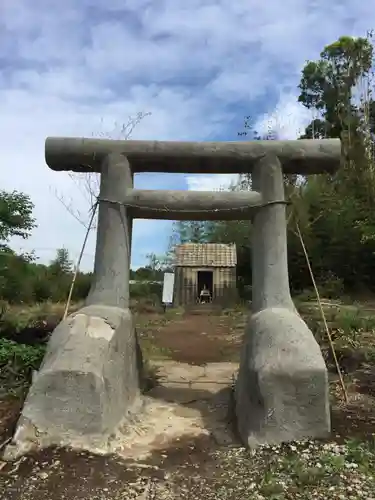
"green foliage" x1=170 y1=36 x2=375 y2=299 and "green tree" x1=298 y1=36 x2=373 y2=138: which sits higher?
"green tree" x1=298 y1=36 x2=373 y2=138

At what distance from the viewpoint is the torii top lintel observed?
15.7 ft

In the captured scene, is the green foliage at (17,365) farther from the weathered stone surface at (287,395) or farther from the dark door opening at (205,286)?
the dark door opening at (205,286)

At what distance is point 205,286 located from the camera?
18.9 meters

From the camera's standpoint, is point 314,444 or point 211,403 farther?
point 211,403

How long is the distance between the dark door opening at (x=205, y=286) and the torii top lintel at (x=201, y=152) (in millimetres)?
12556

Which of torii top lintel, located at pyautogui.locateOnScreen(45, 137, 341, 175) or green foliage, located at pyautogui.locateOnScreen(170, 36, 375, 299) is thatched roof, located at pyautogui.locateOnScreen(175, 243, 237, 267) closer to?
green foliage, located at pyautogui.locateOnScreen(170, 36, 375, 299)

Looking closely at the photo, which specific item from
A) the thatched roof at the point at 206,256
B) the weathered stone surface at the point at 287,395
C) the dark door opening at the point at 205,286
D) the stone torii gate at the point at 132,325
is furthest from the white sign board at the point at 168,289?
the weathered stone surface at the point at 287,395

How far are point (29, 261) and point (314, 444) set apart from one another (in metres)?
10.9

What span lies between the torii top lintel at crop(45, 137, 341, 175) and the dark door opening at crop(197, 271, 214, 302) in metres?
12.6

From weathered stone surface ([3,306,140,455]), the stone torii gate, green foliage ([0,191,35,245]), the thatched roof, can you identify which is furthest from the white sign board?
weathered stone surface ([3,306,140,455])

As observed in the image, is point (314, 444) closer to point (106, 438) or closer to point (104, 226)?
point (106, 438)

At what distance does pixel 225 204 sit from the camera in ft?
15.8

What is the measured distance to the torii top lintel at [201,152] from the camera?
478 centimetres

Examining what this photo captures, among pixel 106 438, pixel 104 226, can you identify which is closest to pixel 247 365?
pixel 106 438
